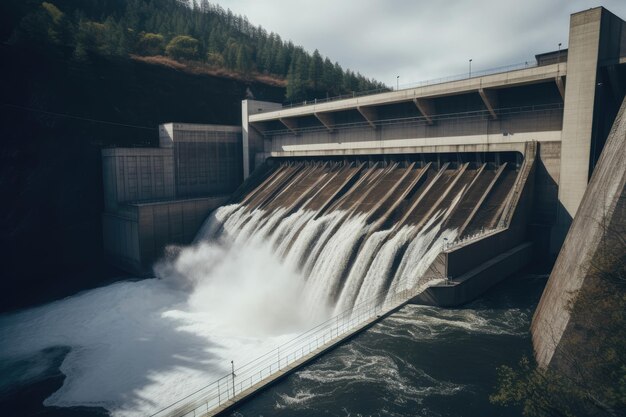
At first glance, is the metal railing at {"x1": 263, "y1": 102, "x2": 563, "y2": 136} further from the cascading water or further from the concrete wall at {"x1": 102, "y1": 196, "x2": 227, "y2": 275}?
the concrete wall at {"x1": 102, "y1": 196, "x2": 227, "y2": 275}

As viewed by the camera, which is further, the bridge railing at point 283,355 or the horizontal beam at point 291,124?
the horizontal beam at point 291,124

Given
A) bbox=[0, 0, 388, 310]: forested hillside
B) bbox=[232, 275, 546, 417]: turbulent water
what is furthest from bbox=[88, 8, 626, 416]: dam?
bbox=[0, 0, 388, 310]: forested hillside

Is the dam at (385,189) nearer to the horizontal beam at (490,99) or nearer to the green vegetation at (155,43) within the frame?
the horizontal beam at (490,99)

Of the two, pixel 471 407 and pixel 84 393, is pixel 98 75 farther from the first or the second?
pixel 471 407

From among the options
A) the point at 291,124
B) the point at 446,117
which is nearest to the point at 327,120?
the point at 291,124

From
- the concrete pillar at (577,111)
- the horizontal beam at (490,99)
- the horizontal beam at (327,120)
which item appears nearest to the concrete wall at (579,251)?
the concrete pillar at (577,111)

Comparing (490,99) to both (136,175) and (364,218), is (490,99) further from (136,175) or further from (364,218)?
(136,175)

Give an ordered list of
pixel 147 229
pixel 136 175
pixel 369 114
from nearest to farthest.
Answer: pixel 147 229 < pixel 369 114 < pixel 136 175

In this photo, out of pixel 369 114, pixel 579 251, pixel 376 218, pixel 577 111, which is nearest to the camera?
pixel 579 251
